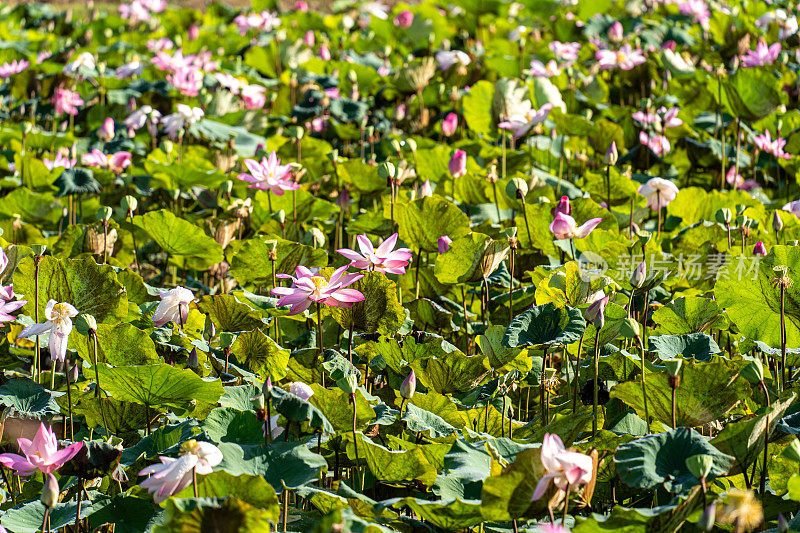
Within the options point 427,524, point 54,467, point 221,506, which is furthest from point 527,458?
point 54,467

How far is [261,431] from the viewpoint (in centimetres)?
135

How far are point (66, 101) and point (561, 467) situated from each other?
120 inches

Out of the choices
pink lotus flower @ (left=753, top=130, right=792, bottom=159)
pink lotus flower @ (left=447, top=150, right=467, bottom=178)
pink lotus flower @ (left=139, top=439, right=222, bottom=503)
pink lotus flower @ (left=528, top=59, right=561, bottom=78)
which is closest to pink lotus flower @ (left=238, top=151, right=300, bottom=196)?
pink lotus flower @ (left=447, top=150, right=467, bottom=178)

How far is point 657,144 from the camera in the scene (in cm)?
288

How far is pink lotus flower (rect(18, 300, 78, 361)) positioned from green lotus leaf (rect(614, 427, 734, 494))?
0.87 meters

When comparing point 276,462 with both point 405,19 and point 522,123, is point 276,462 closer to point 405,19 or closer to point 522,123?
point 522,123

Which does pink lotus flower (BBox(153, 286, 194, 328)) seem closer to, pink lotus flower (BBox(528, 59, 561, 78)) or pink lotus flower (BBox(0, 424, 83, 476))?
pink lotus flower (BBox(0, 424, 83, 476))

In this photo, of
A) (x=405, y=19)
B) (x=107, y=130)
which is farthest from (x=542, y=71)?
(x=107, y=130)

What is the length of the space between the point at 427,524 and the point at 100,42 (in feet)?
16.2

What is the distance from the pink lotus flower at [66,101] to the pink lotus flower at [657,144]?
2.16 m

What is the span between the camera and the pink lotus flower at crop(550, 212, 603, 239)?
1.83 metres

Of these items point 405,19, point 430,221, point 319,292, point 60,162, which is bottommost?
point 405,19

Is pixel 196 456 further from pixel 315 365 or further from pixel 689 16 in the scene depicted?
pixel 689 16

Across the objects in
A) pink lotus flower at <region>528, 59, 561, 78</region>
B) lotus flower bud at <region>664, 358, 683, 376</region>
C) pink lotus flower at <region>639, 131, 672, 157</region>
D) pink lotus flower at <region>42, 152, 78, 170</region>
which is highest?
lotus flower bud at <region>664, 358, 683, 376</region>
